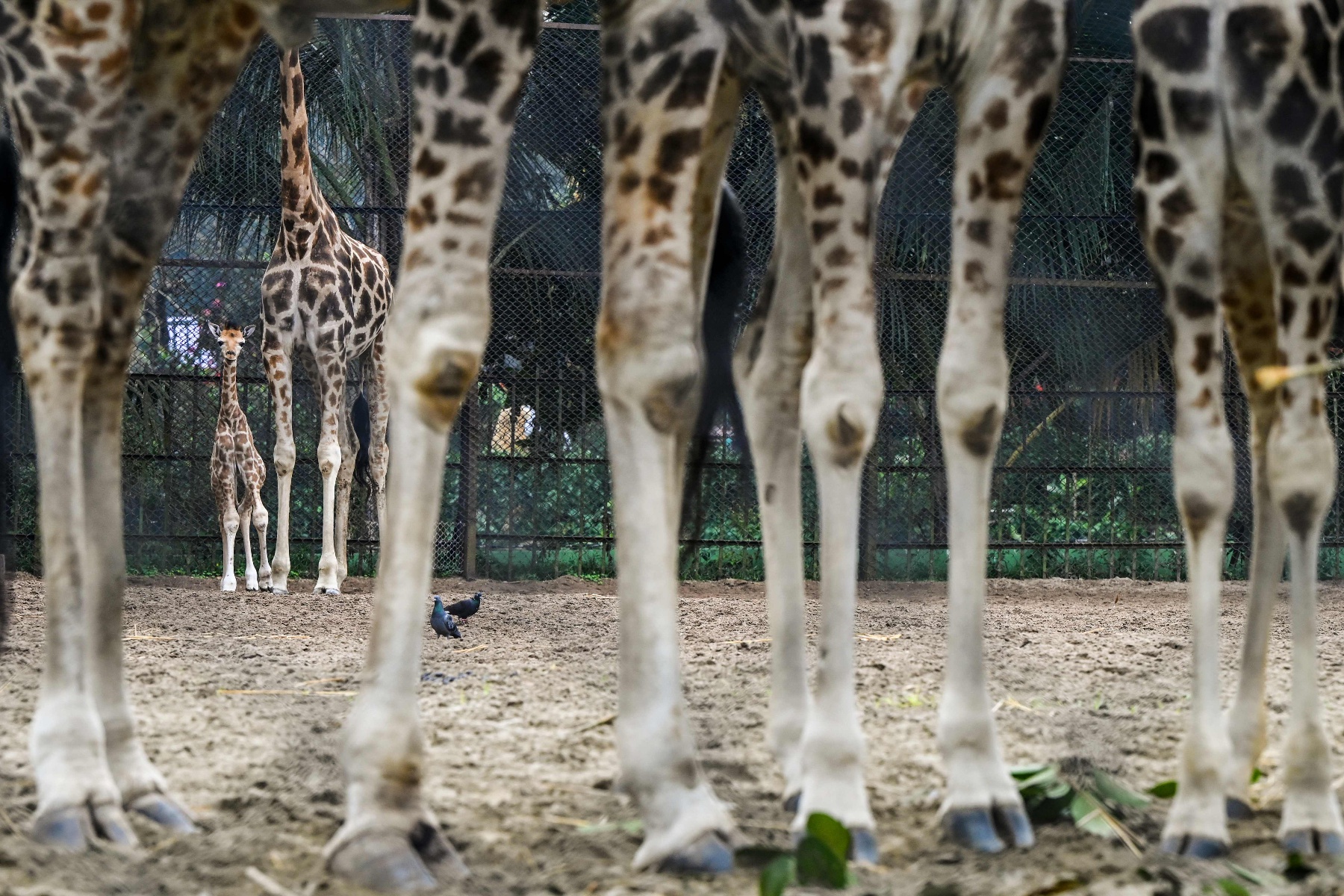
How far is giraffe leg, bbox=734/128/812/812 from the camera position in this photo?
9.63ft

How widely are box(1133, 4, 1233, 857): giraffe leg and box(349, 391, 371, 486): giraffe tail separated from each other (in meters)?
9.79

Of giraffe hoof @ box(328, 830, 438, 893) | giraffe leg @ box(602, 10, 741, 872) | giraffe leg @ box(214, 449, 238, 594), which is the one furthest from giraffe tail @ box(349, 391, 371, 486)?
giraffe hoof @ box(328, 830, 438, 893)

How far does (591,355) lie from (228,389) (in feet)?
8.72

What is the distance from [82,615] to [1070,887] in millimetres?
1802

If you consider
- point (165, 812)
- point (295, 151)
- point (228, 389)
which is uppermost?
point (295, 151)

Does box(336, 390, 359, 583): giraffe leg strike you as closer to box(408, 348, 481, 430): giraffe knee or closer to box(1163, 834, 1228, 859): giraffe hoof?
box(408, 348, 481, 430): giraffe knee

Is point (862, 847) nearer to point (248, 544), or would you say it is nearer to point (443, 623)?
point (443, 623)

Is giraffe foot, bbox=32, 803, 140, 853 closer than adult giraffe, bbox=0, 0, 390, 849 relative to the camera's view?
Yes

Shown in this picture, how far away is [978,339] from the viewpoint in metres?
2.74

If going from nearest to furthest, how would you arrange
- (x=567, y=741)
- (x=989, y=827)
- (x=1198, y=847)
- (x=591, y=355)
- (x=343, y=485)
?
(x=1198, y=847) < (x=989, y=827) < (x=567, y=741) < (x=591, y=355) < (x=343, y=485)

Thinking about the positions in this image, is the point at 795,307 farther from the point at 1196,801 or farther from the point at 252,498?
the point at 252,498

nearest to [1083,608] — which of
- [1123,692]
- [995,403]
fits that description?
[1123,692]

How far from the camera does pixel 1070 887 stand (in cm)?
217

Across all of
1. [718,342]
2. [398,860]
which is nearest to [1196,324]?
[718,342]
